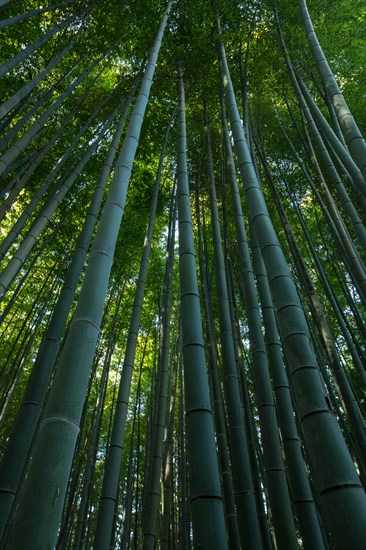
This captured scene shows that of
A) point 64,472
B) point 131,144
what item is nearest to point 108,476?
point 64,472

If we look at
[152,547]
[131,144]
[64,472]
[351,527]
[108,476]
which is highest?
[131,144]

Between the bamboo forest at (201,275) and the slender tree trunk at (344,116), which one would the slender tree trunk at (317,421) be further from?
the slender tree trunk at (344,116)

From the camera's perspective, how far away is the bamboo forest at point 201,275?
1.27 meters

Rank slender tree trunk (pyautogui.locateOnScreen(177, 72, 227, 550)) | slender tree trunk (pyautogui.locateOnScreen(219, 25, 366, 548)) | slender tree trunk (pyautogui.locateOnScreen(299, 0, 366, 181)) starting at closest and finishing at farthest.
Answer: slender tree trunk (pyautogui.locateOnScreen(219, 25, 366, 548)) < slender tree trunk (pyautogui.locateOnScreen(177, 72, 227, 550)) < slender tree trunk (pyautogui.locateOnScreen(299, 0, 366, 181))

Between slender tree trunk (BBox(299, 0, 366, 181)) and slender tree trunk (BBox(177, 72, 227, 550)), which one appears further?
slender tree trunk (BBox(299, 0, 366, 181))

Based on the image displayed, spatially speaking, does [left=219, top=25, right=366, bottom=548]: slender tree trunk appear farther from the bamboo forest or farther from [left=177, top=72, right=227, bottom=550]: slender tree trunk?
[left=177, top=72, right=227, bottom=550]: slender tree trunk

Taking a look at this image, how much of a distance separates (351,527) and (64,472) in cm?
77

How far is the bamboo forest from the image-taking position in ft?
4.17

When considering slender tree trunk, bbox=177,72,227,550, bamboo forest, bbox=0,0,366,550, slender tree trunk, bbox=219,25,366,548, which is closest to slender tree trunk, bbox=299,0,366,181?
bamboo forest, bbox=0,0,366,550

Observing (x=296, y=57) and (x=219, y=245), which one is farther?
(x=296, y=57)

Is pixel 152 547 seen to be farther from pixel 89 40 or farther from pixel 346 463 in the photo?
pixel 89 40

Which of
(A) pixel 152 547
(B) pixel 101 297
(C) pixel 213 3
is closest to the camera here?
(B) pixel 101 297

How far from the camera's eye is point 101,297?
1.49m

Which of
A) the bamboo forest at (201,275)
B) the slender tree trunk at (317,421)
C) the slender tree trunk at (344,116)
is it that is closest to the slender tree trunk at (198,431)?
the bamboo forest at (201,275)
